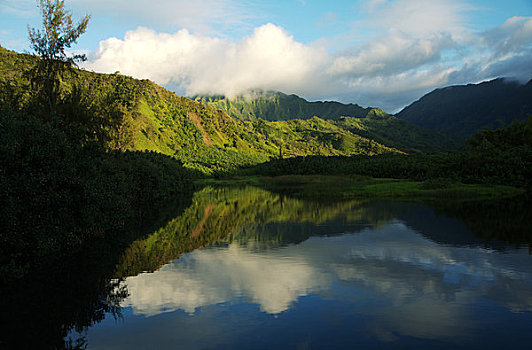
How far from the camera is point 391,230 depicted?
112 feet

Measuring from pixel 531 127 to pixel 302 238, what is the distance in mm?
87951

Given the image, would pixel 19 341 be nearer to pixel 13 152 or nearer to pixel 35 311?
pixel 35 311

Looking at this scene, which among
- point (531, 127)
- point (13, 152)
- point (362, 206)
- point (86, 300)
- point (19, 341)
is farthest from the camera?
point (531, 127)

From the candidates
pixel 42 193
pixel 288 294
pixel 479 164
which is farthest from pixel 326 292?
pixel 479 164

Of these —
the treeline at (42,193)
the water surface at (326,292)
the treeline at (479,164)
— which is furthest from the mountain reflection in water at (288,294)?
the treeline at (479,164)

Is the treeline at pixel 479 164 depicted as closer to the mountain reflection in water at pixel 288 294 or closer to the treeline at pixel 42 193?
the mountain reflection in water at pixel 288 294

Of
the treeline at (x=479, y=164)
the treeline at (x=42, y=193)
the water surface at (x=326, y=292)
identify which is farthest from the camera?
the treeline at (x=479, y=164)

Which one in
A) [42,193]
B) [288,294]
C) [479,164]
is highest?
[479,164]

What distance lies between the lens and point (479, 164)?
3233 inches

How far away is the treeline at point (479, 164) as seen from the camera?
256 feet

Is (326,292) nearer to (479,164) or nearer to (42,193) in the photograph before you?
(42,193)

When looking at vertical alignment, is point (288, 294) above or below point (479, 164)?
below

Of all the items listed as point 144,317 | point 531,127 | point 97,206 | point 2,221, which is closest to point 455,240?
point 144,317

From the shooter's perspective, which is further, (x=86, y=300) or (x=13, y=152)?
(x=13, y=152)
